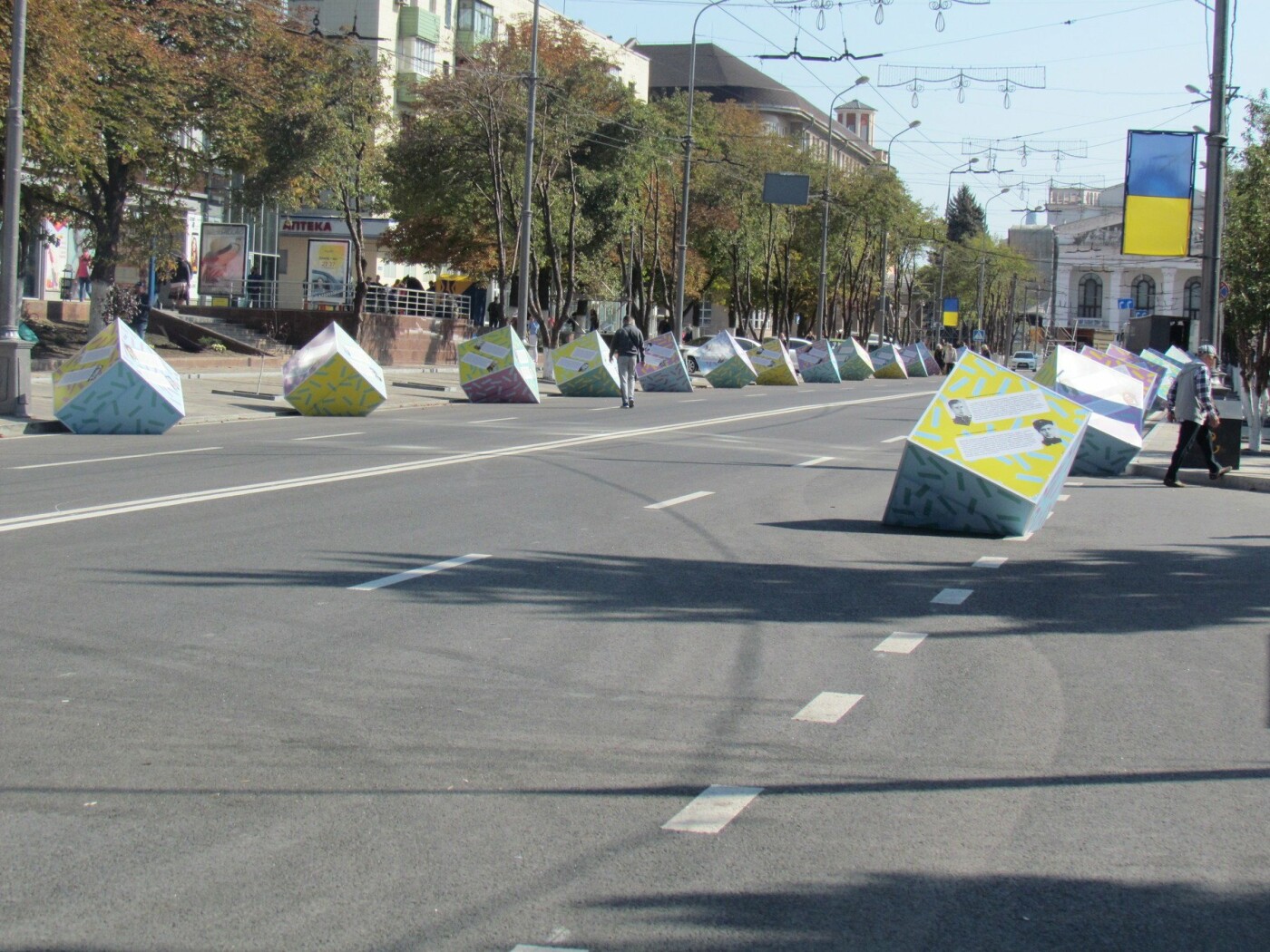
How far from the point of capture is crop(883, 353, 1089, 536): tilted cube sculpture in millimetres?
11383

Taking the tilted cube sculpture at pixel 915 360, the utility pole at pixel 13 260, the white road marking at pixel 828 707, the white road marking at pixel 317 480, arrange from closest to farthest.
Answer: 1. the white road marking at pixel 828 707
2. the white road marking at pixel 317 480
3. the utility pole at pixel 13 260
4. the tilted cube sculpture at pixel 915 360

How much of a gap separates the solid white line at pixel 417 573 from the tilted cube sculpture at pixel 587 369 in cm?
2327

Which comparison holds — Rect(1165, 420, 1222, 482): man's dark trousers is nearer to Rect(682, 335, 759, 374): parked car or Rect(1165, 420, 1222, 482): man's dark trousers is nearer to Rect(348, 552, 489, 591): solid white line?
Rect(348, 552, 489, 591): solid white line

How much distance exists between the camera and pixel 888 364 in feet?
206

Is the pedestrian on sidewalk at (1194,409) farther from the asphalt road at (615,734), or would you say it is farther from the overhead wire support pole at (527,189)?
the overhead wire support pole at (527,189)

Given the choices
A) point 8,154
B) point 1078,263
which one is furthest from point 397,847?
point 1078,263

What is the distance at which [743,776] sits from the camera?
514 centimetres

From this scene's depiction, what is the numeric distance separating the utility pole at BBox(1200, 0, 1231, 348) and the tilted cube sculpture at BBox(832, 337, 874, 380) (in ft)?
118

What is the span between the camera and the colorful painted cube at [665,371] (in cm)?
3834

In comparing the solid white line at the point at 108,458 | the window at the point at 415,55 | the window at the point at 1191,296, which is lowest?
the solid white line at the point at 108,458

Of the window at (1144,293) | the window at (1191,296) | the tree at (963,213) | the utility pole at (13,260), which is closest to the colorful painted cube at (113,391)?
the utility pole at (13,260)

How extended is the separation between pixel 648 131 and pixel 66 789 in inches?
1774

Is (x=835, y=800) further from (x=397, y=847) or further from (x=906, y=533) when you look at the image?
(x=906, y=533)

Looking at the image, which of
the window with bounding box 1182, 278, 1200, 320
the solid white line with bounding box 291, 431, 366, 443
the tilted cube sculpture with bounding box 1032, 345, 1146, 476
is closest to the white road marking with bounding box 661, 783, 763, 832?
the tilted cube sculpture with bounding box 1032, 345, 1146, 476
